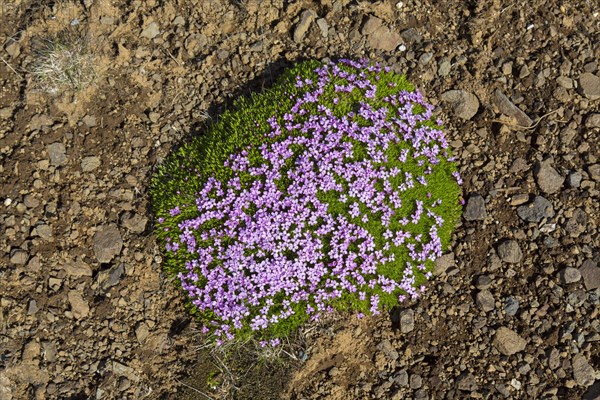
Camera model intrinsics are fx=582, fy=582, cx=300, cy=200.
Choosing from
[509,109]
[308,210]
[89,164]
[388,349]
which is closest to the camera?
[308,210]

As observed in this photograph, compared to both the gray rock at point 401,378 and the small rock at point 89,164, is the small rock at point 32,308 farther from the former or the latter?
the gray rock at point 401,378

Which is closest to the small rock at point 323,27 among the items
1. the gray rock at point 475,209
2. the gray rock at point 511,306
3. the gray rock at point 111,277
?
the gray rock at point 475,209

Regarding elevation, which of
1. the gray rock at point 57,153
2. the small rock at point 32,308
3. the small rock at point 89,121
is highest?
the small rock at point 89,121

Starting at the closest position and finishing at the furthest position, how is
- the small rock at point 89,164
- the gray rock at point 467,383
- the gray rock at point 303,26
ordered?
the gray rock at point 467,383 < the small rock at point 89,164 < the gray rock at point 303,26

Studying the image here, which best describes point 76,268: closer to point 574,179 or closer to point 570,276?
point 570,276

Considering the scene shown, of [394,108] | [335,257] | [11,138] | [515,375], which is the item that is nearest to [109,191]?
[11,138]

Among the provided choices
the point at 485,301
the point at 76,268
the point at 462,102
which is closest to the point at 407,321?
the point at 485,301
